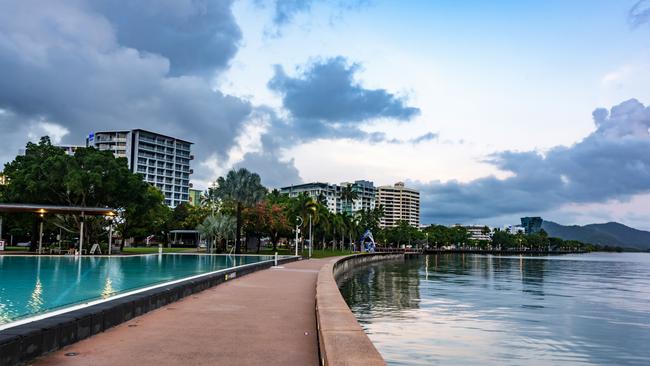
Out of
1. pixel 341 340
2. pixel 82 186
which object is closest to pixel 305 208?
pixel 82 186

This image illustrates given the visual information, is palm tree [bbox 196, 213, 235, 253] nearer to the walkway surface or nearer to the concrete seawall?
the walkway surface

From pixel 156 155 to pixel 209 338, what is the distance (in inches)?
6716

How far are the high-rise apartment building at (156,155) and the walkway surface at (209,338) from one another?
15043cm

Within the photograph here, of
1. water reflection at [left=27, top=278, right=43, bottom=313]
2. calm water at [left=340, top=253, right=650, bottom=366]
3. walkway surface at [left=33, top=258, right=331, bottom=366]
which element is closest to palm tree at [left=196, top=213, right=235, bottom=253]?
calm water at [left=340, top=253, right=650, bottom=366]

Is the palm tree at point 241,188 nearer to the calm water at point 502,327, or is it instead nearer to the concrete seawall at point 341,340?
the calm water at point 502,327

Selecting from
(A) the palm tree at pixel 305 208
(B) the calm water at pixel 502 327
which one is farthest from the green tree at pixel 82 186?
(B) the calm water at pixel 502 327

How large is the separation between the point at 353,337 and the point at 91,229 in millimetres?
44738

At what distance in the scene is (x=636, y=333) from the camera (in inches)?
694

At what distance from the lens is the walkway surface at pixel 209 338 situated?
24.1ft

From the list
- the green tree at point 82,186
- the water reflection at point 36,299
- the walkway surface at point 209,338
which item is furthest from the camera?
the green tree at point 82,186

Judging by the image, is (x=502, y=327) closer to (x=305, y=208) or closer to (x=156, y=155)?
(x=305, y=208)

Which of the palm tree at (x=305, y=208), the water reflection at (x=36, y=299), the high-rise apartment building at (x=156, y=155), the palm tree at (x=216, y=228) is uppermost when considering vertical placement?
the high-rise apartment building at (x=156, y=155)

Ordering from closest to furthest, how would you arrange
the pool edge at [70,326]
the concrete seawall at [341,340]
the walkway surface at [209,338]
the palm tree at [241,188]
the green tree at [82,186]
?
the concrete seawall at [341,340] < the pool edge at [70,326] < the walkway surface at [209,338] < the green tree at [82,186] < the palm tree at [241,188]

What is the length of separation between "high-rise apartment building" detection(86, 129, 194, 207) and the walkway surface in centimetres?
15043
